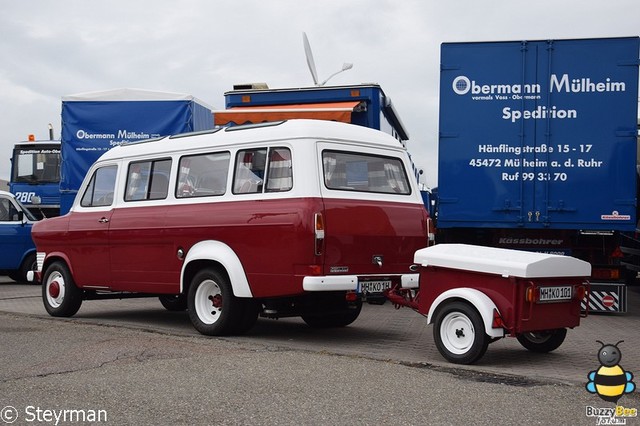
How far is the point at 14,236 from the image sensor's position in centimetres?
1753

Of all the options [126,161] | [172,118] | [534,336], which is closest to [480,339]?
[534,336]

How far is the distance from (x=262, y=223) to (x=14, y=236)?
410 inches

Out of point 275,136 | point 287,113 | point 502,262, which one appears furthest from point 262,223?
point 287,113

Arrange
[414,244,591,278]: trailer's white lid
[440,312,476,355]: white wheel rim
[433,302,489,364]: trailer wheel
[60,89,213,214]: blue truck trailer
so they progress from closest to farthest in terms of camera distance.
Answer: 1. [414,244,591,278]: trailer's white lid
2. [433,302,489,364]: trailer wheel
3. [440,312,476,355]: white wheel rim
4. [60,89,213,214]: blue truck trailer

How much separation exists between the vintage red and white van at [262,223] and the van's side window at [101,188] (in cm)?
6

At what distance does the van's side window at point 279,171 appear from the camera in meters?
8.88

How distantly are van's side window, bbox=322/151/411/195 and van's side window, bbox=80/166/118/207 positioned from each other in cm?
342

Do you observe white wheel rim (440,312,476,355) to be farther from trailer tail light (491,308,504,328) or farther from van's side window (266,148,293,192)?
van's side window (266,148,293,192)

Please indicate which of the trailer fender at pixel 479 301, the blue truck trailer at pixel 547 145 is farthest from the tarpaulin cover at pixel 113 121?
the trailer fender at pixel 479 301

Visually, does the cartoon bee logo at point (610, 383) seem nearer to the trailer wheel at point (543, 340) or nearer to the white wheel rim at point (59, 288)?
the trailer wheel at point (543, 340)

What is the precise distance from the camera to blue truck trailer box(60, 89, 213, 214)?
1570cm

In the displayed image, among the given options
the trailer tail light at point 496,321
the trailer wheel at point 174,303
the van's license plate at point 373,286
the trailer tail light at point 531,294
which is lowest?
the trailer wheel at point 174,303

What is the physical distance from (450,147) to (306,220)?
196 inches

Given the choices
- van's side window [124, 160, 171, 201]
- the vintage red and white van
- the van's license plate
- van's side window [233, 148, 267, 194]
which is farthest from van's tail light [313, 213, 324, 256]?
van's side window [124, 160, 171, 201]
